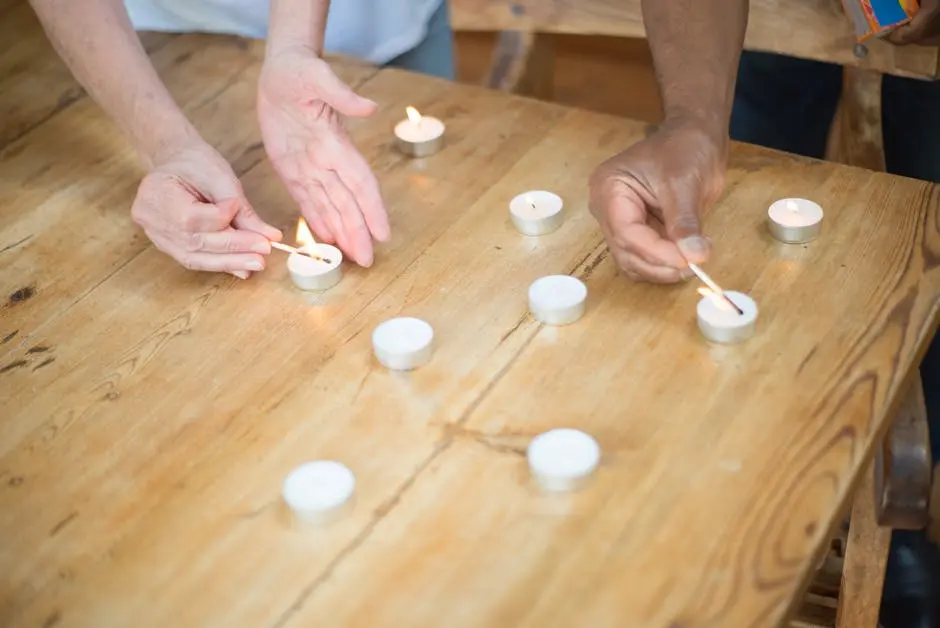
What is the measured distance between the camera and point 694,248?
112 centimetres

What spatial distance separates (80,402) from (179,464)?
0.15 m

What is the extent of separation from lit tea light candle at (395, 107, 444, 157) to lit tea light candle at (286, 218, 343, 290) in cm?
22

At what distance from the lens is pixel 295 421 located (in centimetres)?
105

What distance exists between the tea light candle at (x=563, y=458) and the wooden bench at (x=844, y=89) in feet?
1.25

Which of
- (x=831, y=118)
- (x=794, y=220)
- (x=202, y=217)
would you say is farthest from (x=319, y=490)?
(x=831, y=118)

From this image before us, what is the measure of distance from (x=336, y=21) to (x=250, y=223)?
56cm

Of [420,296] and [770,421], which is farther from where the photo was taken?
[420,296]

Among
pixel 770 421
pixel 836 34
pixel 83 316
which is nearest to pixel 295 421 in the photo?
pixel 83 316

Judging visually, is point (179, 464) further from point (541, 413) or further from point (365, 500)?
point (541, 413)

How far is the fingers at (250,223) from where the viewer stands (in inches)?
50.1

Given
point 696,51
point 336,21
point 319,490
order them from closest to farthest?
point 319,490 → point 696,51 → point 336,21

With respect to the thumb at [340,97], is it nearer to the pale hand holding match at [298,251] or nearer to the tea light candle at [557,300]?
the pale hand holding match at [298,251]

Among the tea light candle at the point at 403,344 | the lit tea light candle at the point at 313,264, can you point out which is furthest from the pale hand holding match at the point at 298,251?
the tea light candle at the point at 403,344

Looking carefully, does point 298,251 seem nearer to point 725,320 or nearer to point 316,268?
point 316,268
